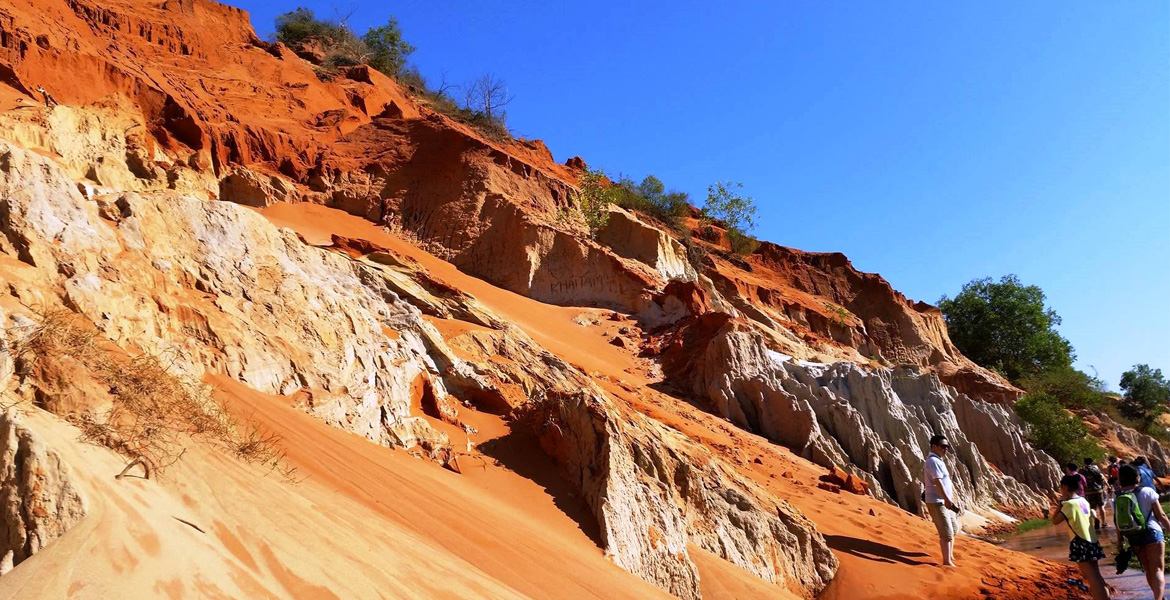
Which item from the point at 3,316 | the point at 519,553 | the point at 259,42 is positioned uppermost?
the point at 259,42

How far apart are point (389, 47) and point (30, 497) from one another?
1787 inches

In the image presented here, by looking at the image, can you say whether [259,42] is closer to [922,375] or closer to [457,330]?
[457,330]

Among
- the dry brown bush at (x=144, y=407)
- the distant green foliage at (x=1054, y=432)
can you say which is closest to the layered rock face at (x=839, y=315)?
the distant green foliage at (x=1054, y=432)

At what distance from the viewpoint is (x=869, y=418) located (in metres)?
14.5

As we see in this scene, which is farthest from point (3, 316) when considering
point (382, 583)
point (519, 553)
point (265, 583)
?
point (519, 553)

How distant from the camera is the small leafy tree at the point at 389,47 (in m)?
42.4

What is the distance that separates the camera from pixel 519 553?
500cm

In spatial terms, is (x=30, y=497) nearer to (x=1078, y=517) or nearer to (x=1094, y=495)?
(x=1078, y=517)

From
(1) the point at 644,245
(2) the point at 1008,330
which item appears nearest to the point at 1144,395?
(2) the point at 1008,330

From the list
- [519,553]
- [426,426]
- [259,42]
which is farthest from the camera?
[259,42]

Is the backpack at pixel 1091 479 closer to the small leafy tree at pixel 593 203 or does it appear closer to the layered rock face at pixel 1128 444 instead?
the layered rock face at pixel 1128 444

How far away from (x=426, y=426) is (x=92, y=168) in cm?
1529

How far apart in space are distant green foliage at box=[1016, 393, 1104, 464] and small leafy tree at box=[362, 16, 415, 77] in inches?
1517

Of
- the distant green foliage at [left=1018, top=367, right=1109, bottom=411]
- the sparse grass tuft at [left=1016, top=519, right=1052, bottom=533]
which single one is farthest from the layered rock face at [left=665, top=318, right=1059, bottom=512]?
the distant green foliage at [left=1018, top=367, right=1109, bottom=411]
